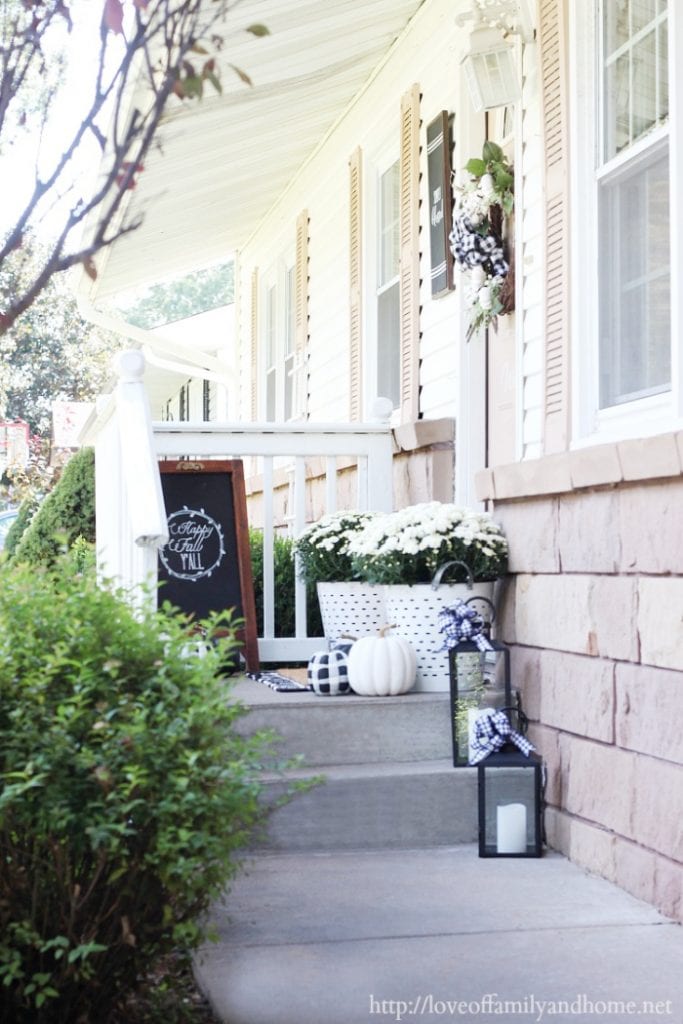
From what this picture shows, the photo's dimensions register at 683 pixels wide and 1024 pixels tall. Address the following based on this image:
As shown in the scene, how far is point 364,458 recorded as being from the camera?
6.07 metres

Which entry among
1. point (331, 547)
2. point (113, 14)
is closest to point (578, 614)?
point (331, 547)

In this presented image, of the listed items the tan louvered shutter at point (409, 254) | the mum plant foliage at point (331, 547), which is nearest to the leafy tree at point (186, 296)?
the tan louvered shutter at point (409, 254)

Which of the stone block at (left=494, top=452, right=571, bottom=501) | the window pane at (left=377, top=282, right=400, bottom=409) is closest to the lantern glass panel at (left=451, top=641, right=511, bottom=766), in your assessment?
the stone block at (left=494, top=452, right=571, bottom=501)

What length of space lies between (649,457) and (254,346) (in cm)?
798

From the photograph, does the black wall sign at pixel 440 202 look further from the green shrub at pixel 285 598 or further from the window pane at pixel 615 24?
the window pane at pixel 615 24

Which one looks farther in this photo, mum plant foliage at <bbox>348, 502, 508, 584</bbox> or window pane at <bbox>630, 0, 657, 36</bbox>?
mum plant foliage at <bbox>348, 502, 508, 584</bbox>

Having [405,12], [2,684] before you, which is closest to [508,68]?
[405,12]

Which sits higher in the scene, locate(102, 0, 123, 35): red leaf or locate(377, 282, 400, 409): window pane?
locate(377, 282, 400, 409): window pane

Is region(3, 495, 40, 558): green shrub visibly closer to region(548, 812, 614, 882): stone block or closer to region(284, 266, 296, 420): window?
region(284, 266, 296, 420): window

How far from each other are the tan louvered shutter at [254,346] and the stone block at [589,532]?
717 cm

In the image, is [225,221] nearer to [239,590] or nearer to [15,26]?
[239,590]

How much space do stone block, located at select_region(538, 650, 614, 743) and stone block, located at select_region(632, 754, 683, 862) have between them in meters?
0.22

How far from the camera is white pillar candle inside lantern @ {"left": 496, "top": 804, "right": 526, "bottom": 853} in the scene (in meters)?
4.14

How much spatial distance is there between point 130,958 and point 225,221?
8681 mm
